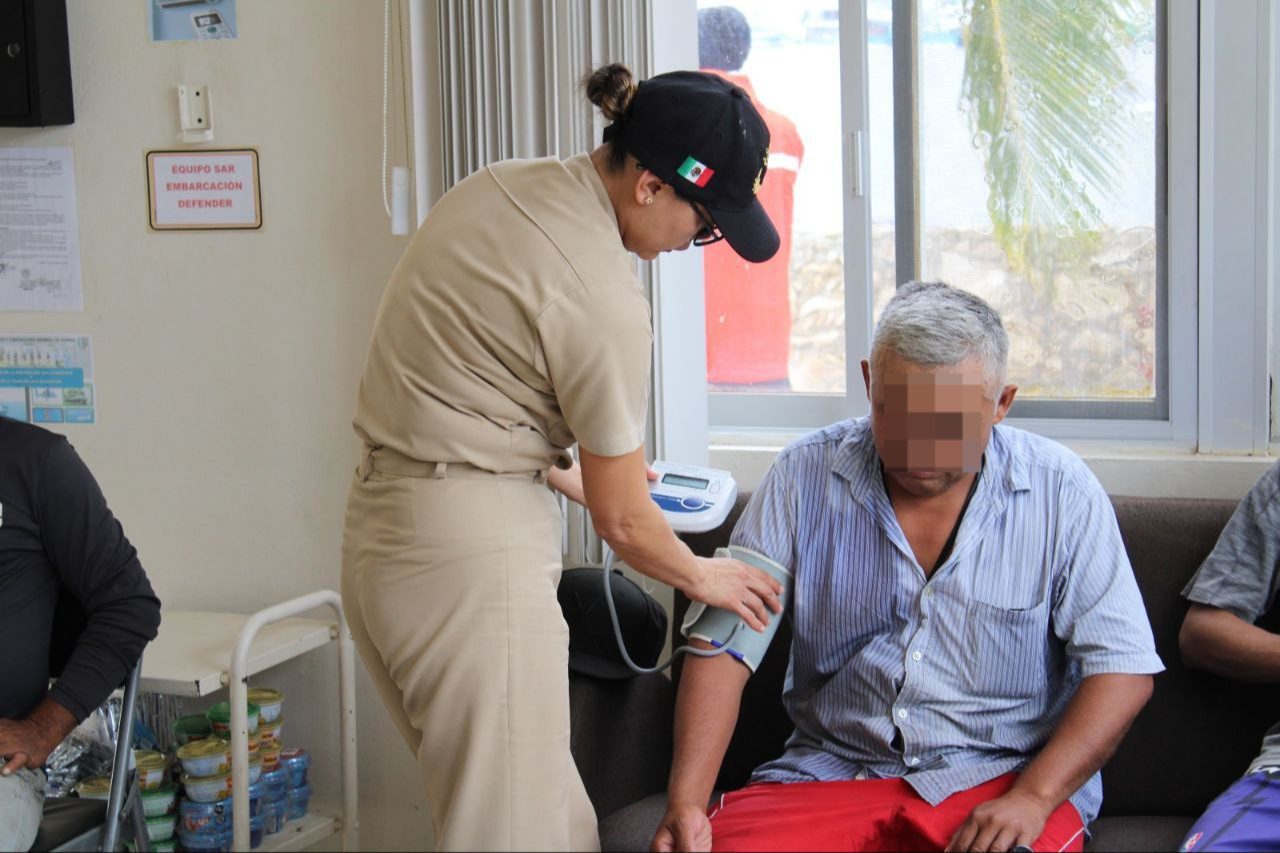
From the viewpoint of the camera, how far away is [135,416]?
9.36 feet

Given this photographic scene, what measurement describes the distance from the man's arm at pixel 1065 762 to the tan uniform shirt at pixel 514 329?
66 centimetres

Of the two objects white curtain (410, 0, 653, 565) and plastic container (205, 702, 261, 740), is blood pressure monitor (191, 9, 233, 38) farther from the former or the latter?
plastic container (205, 702, 261, 740)

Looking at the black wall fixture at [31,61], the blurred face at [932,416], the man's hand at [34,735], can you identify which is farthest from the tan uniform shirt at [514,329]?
the black wall fixture at [31,61]

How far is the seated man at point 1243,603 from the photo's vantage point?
1812mm

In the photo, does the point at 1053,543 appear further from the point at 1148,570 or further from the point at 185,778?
the point at 185,778

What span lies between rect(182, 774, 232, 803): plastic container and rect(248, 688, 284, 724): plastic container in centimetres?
14

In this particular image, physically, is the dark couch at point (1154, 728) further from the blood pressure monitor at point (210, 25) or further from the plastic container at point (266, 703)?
the blood pressure monitor at point (210, 25)

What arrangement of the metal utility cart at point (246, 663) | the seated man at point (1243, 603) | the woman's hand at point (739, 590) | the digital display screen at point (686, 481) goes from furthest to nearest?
the metal utility cart at point (246, 663)
the digital display screen at point (686, 481)
the seated man at point (1243, 603)
the woman's hand at point (739, 590)

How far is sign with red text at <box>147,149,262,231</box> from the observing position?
107 inches

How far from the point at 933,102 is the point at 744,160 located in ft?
3.65

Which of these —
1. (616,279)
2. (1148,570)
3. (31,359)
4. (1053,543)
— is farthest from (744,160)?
(31,359)

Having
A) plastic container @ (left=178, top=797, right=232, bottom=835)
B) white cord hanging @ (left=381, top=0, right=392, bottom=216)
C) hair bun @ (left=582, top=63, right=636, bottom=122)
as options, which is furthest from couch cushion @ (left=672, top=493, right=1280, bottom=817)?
plastic container @ (left=178, top=797, right=232, bottom=835)

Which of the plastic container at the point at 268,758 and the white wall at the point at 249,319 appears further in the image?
the white wall at the point at 249,319

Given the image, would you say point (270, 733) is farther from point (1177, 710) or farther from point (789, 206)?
point (1177, 710)
